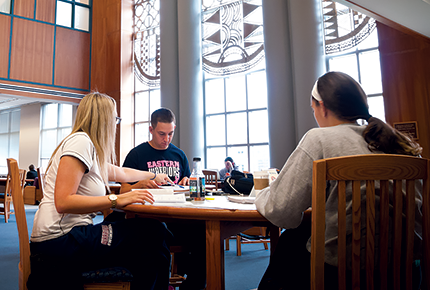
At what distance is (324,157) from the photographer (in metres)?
0.92

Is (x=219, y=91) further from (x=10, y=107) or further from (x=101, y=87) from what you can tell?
(x=10, y=107)

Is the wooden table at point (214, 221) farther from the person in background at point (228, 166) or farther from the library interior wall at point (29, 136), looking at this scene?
the library interior wall at point (29, 136)

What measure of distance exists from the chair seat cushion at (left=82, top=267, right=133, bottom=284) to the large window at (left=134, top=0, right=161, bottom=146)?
704cm

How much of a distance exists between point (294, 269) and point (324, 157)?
40 cm

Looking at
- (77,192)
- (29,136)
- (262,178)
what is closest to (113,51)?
(29,136)

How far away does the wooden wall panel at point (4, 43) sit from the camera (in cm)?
716

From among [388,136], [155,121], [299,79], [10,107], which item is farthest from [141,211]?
[10,107]

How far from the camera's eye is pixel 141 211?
119cm

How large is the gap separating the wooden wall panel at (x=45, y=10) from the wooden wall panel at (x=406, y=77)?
755 centimetres

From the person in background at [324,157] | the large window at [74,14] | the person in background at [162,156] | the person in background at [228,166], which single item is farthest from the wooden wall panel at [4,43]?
the person in background at [324,157]

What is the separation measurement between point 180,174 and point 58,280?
60.8 inches

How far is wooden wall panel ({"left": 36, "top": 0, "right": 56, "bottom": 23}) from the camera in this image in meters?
7.73

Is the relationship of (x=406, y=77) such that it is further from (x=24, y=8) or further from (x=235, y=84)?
(x=24, y=8)

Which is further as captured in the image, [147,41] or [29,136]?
[29,136]
